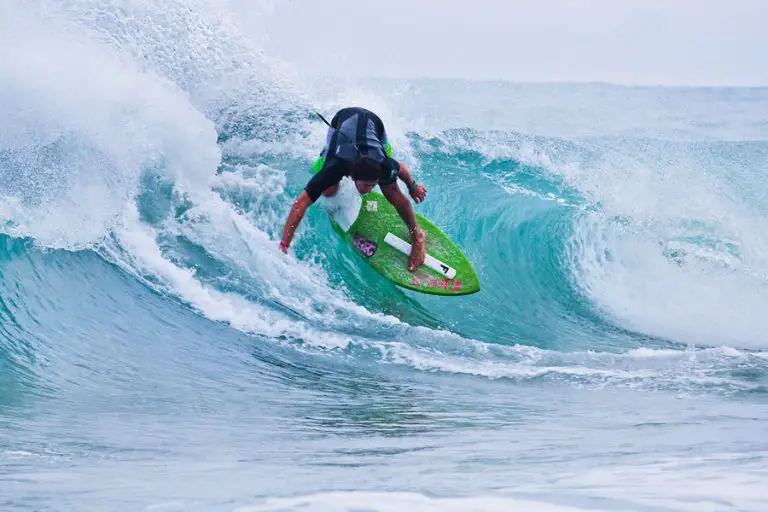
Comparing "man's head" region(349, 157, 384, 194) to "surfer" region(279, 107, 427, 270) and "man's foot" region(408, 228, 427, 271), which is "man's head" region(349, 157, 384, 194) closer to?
"surfer" region(279, 107, 427, 270)

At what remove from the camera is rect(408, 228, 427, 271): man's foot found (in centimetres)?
670

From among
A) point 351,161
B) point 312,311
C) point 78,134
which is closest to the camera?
point 351,161

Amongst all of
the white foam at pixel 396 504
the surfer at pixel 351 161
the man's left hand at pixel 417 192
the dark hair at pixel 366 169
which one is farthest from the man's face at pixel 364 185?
the white foam at pixel 396 504

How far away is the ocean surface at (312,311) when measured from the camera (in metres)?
3.28

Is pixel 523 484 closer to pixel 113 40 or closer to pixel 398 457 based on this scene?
pixel 398 457

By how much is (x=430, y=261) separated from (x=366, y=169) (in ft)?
3.59

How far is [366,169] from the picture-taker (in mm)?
6129

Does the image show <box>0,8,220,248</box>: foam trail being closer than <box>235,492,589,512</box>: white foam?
No

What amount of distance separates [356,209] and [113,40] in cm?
341

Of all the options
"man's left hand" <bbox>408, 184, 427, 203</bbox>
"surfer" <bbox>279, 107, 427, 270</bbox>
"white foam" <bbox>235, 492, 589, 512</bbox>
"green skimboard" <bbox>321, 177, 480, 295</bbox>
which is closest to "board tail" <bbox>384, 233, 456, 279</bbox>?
"green skimboard" <bbox>321, 177, 480, 295</bbox>

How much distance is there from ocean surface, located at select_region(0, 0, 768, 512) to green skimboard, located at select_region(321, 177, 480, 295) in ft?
0.69

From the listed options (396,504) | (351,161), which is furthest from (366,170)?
(396,504)

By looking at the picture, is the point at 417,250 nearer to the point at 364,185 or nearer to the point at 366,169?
the point at 364,185

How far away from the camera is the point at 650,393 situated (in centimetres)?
519
